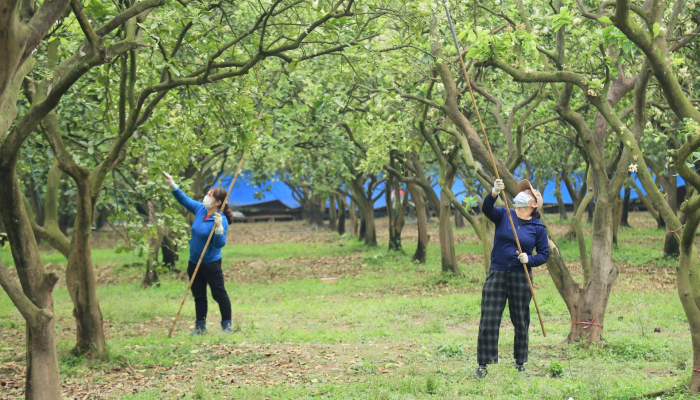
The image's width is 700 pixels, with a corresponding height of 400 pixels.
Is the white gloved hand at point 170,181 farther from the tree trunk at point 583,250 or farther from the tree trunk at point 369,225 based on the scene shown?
the tree trunk at point 369,225

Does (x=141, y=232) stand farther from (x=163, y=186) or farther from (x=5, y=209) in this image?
(x=5, y=209)

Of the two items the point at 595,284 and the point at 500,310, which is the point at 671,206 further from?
the point at 500,310

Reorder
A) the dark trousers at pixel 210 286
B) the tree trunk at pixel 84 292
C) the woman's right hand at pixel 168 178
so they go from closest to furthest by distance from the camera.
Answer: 1. the tree trunk at pixel 84 292
2. the woman's right hand at pixel 168 178
3. the dark trousers at pixel 210 286

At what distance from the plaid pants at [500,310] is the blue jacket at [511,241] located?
0.33 ft

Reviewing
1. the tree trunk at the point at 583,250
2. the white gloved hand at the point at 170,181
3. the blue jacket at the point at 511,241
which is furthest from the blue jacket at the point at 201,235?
the tree trunk at the point at 583,250

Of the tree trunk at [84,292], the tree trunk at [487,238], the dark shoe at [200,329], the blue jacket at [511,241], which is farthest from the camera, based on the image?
the tree trunk at [487,238]

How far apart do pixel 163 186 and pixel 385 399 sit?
375 cm

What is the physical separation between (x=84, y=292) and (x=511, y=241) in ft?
14.9

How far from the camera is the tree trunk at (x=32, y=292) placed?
16.9ft

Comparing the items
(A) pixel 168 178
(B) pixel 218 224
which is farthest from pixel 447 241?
(A) pixel 168 178

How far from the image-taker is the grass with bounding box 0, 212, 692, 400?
5.75 m

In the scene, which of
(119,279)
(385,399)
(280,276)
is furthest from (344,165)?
(385,399)

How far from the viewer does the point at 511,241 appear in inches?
239

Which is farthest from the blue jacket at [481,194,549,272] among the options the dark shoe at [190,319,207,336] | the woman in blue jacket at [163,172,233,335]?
the dark shoe at [190,319,207,336]
